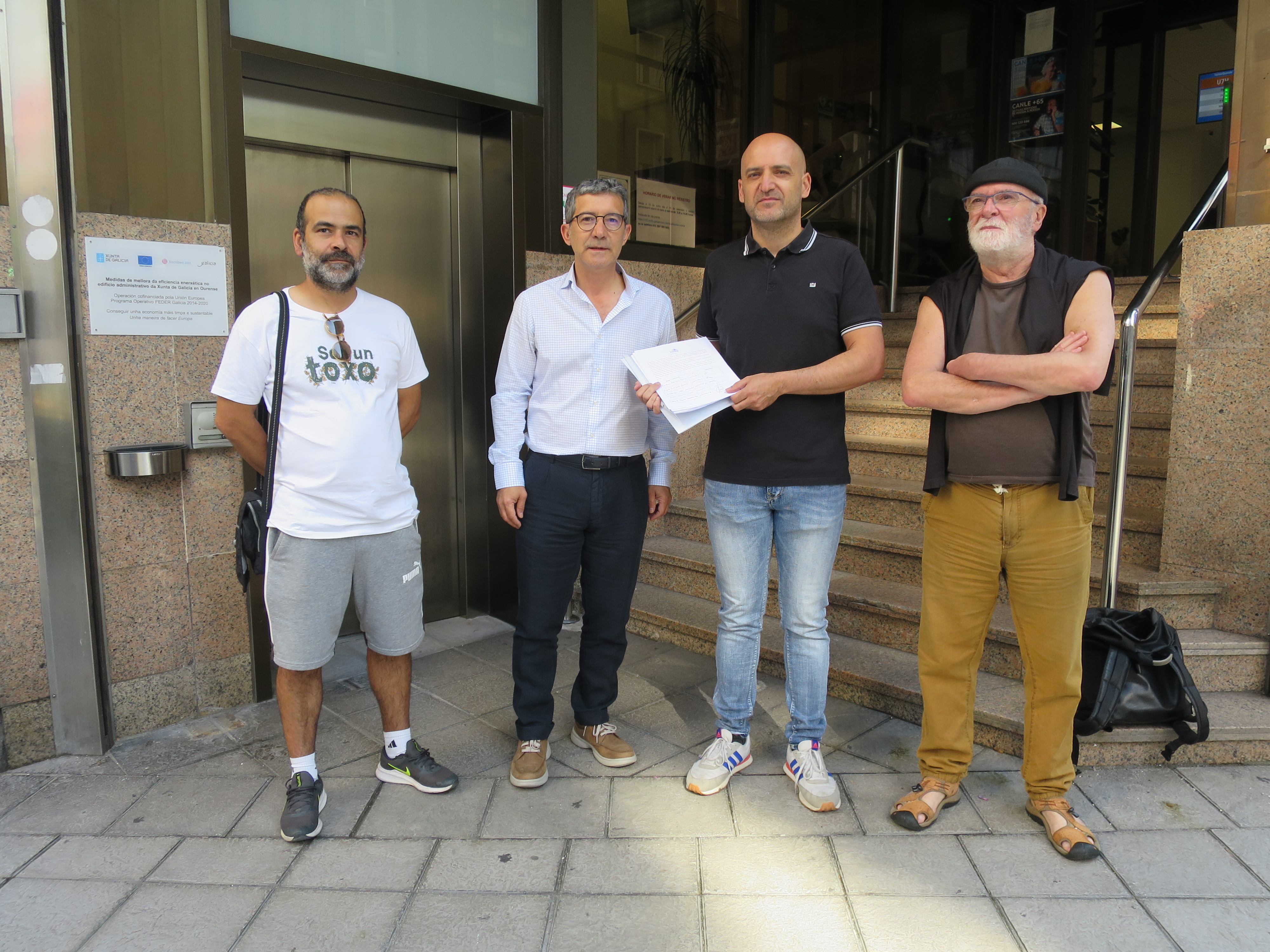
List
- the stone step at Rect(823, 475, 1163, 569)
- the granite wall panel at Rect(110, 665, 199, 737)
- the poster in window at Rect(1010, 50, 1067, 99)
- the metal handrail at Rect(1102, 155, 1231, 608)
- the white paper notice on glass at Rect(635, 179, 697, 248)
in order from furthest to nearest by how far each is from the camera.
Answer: the poster in window at Rect(1010, 50, 1067, 99), the white paper notice on glass at Rect(635, 179, 697, 248), the stone step at Rect(823, 475, 1163, 569), the granite wall panel at Rect(110, 665, 199, 737), the metal handrail at Rect(1102, 155, 1231, 608)

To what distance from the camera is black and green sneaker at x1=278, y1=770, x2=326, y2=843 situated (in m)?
2.69

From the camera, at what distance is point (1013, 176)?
2471 mm

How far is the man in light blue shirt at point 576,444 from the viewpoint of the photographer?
296cm

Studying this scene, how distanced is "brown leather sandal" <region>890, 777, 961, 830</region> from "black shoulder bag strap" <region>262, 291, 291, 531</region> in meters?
2.16

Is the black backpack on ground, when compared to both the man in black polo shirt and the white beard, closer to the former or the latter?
the man in black polo shirt

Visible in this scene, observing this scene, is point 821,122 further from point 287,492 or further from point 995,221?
point 287,492

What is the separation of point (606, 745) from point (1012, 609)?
1.47m

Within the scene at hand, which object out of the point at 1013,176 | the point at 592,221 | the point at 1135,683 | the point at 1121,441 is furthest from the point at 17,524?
the point at 1121,441

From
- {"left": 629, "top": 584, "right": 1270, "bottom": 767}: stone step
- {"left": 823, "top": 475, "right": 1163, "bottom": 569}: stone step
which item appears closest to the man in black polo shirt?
{"left": 629, "top": 584, "right": 1270, "bottom": 767}: stone step

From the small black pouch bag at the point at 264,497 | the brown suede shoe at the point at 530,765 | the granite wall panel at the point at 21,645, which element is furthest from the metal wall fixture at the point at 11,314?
the brown suede shoe at the point at 530,765

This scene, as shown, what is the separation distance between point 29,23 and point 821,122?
507 cm

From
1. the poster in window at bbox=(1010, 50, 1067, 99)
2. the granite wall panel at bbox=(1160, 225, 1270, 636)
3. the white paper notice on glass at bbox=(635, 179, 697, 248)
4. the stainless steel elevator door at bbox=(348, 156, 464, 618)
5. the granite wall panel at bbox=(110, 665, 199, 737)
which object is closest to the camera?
the granite wall panel at bbox=(1160, 225, 1270, 636)

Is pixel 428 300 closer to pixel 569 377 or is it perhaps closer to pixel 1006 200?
pixel 569 377

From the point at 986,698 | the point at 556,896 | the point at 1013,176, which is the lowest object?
the point at 556,896
